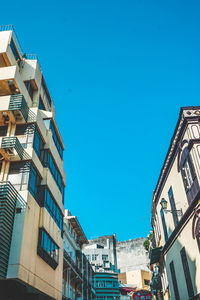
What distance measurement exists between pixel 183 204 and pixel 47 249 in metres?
8.80

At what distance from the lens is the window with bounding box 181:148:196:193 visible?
49.8ft

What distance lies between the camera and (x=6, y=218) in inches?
582

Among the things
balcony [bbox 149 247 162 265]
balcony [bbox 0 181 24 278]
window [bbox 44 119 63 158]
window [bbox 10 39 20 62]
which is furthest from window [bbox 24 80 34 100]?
balcony [bbox 149 247 162 265]

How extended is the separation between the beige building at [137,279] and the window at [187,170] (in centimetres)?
5247

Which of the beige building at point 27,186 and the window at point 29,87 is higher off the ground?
the window at point 29,87

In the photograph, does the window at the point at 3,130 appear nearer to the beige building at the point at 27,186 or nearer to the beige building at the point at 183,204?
the beige building at the point at 27,186

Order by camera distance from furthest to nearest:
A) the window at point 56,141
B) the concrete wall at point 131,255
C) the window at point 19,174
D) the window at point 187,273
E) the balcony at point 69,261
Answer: the concrete wall at point 131,255 → the balcony at point 69,261 → the window at point 56,141 → the window at point 19,174 → the window at point 187,273

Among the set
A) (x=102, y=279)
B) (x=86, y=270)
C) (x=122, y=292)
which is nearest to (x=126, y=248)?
(x=122, y=292)

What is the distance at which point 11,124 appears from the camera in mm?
19719

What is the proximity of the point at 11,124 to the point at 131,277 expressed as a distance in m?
56.3

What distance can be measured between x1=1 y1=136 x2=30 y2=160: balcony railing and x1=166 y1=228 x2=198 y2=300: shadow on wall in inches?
432

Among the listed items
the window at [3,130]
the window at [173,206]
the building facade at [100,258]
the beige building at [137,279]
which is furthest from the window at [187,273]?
the beige building at [137,279]

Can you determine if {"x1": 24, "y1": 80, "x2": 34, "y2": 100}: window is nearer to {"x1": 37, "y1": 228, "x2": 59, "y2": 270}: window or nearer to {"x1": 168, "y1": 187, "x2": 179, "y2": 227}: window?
{"x1": 37, "y1": 228, "x2": 59, "y2": 270}: window

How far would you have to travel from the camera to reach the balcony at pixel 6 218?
1385cm
